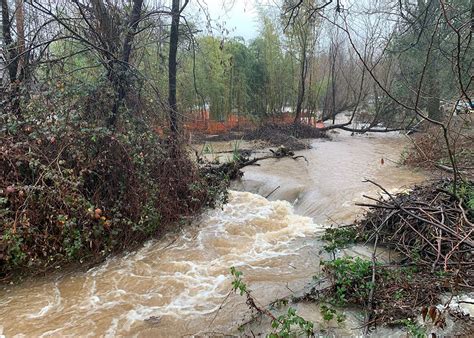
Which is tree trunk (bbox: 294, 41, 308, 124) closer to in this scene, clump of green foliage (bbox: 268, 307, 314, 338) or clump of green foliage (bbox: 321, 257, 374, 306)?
clump of green foliage (bbox: 321, 257, 374, 306)

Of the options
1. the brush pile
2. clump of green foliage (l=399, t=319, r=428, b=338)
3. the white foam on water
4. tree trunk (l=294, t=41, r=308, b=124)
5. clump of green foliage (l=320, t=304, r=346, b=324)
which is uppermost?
tree trunk (l=294, t=41, r=308, b=124)

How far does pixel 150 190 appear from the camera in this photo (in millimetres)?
5820

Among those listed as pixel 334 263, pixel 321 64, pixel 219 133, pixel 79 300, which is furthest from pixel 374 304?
pixel 321 64

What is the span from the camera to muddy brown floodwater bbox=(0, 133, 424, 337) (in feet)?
12.5

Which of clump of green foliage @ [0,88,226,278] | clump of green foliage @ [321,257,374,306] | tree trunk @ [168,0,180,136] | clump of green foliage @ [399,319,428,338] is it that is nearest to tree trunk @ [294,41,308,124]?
tree trunk @ [168,0,180,136]

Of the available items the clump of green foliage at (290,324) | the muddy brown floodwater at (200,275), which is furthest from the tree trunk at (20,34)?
the clump of green foliage at (290,324)

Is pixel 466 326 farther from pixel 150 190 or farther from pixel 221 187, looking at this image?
pixel 221 187

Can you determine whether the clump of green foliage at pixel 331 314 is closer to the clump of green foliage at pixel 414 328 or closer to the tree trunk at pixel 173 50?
the clump of green foliage at pixel 414 328

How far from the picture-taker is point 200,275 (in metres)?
4.86

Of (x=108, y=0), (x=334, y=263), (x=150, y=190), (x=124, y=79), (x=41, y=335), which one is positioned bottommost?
(x=41, y=335)

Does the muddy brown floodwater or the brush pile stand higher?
the brush pile

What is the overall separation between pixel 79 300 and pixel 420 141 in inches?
338

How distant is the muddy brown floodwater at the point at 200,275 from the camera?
3818 millimetres

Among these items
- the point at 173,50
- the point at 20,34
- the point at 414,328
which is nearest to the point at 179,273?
the point at 414,328
